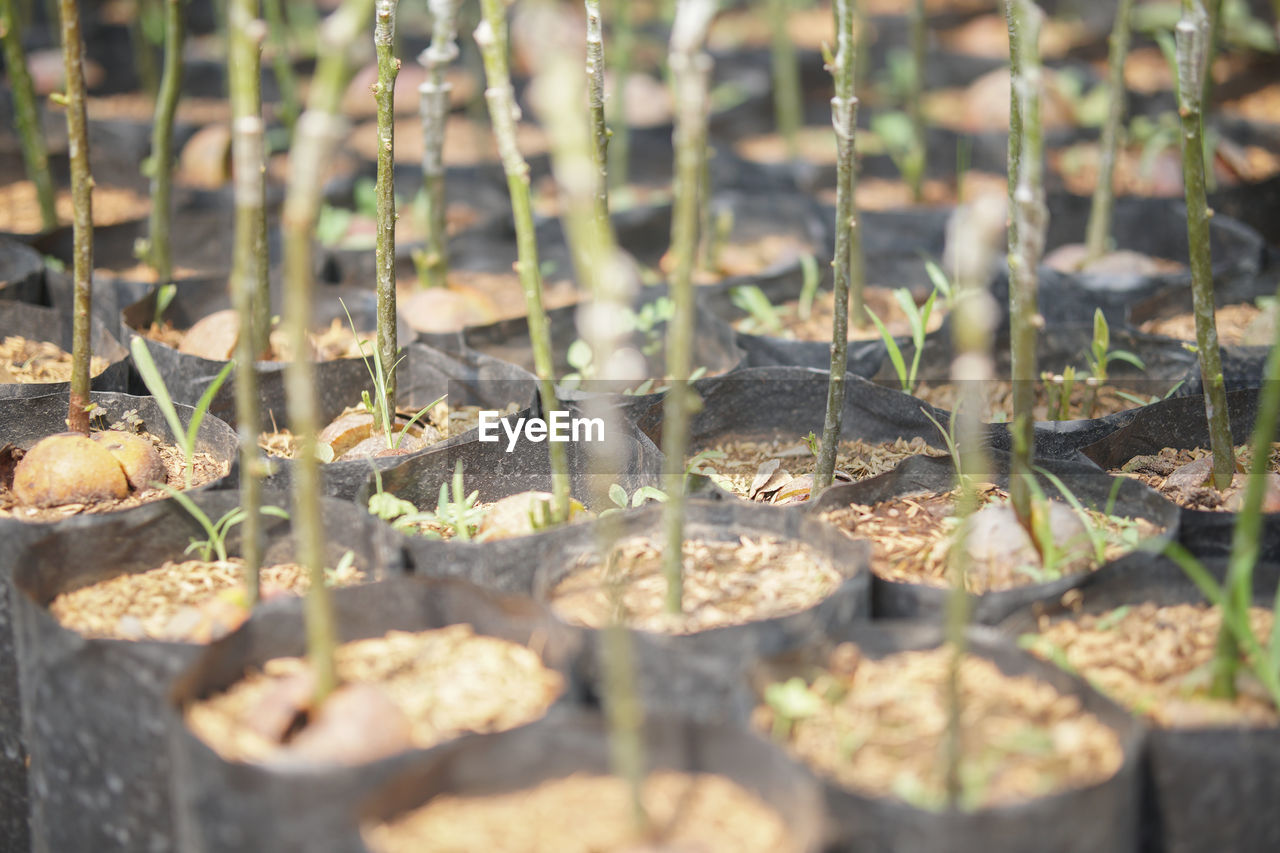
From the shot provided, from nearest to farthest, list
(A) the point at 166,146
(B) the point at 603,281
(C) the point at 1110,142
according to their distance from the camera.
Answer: (B) the point at 603,281
(A) the point at 166,146
(C) the point at 1110,142

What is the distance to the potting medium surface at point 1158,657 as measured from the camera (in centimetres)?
123

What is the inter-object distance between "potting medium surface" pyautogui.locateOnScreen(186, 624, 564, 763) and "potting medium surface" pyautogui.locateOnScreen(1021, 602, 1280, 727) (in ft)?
1.98

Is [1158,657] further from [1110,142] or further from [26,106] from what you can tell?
[26,106]

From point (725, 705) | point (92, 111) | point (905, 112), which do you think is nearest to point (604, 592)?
point (725, 705)

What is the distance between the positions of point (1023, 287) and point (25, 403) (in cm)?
162

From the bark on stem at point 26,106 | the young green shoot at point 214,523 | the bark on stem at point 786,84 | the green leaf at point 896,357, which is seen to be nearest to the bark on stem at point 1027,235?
the green leaf at point 896,357

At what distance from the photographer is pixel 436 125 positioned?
8.32 ft

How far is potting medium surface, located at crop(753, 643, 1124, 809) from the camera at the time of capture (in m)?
1.11

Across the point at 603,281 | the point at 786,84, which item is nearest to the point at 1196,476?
the point at 603,281

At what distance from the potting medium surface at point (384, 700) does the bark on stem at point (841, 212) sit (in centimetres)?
65

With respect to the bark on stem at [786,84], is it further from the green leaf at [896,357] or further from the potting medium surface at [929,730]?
the potting medium surface at [929,730]

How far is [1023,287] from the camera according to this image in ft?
4.35

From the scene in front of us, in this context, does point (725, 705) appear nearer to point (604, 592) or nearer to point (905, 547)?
point (604, 592)

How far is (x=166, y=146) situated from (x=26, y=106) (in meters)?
0.50
